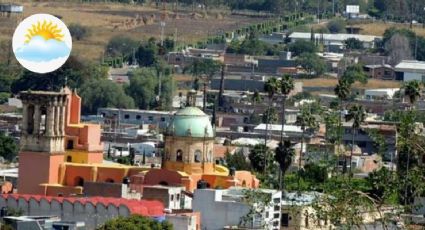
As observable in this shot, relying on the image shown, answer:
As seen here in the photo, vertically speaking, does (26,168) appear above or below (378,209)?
below

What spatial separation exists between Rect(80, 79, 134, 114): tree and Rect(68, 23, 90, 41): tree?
26648 mm

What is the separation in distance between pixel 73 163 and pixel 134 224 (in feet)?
43.3

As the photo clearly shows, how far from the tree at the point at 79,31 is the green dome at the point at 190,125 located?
80.7 meters

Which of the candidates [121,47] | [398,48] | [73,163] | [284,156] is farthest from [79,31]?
[73,163]

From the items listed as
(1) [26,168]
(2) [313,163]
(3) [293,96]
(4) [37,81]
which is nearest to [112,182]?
(1) [26,168]

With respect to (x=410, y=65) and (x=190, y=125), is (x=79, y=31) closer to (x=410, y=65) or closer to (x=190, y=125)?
(x=410, y=65)

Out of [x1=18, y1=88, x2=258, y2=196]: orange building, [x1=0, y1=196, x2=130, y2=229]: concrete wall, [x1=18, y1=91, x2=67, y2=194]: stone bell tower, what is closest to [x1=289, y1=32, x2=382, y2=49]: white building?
[x1=18, y1=88, x2=258, y2=196]: orange building

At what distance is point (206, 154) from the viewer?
75312mm

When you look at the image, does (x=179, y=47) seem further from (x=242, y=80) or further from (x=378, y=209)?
(x=378, y=209)

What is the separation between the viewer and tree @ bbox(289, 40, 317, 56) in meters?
159

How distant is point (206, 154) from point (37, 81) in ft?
164

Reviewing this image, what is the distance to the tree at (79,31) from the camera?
15675 cm

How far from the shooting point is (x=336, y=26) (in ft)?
579

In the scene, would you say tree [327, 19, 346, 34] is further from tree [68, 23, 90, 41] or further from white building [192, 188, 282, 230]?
white building [192, 188, 282, 230]
